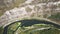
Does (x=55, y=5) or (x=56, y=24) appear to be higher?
(x=55, y=5)

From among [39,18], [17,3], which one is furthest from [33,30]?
[17,3]

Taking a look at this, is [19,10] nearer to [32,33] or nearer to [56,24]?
[32,33]

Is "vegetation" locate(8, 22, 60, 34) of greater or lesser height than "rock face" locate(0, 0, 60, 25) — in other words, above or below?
below

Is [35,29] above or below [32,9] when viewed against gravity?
below

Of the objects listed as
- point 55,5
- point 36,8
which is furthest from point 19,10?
point 55,5

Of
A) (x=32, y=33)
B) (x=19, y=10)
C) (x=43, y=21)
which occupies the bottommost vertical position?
(x=32, y=33)

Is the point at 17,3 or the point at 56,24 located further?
the point at 17,3

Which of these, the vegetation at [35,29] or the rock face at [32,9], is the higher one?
the rock face at [32,9]
